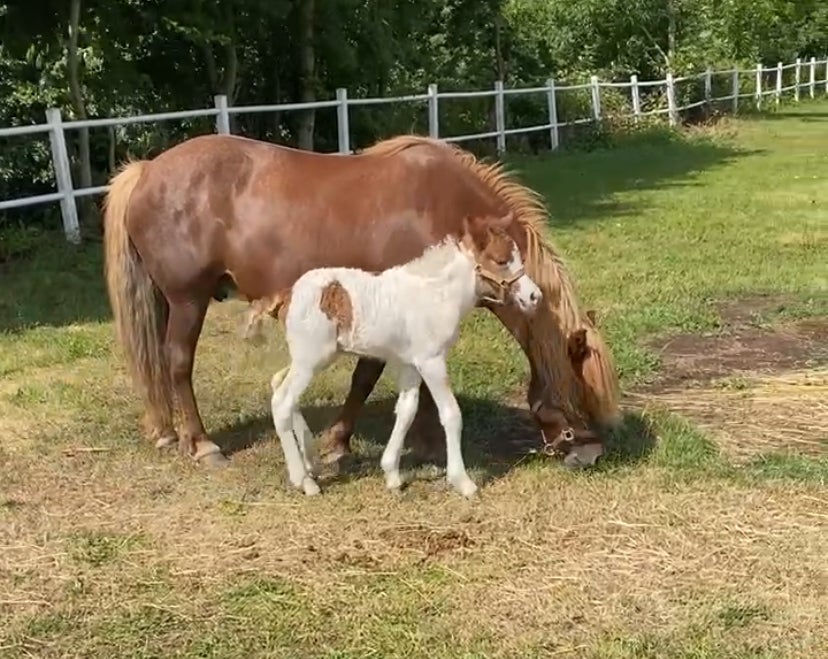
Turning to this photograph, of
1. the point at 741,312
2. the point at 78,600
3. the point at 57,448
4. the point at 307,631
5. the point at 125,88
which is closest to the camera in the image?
the point at 307,631

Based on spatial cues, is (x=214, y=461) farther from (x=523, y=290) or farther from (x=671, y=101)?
(x=671, y=101)

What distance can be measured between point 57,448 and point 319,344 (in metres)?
1.64

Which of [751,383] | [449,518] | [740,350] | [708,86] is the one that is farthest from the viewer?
[708,86]

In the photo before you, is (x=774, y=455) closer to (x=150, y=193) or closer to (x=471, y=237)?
(x=471, y=237)

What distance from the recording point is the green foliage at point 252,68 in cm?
1174

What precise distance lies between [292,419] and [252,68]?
12.1 meters

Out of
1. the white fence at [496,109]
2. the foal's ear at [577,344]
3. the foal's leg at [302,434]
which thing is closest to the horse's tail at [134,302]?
the foal's leg at [302,434]

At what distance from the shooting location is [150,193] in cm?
496

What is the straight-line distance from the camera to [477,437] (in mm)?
5328

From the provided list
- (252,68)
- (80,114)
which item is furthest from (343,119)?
(80,114)

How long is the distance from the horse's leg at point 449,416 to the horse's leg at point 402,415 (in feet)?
0.34

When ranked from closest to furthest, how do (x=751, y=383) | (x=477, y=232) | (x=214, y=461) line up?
1. (x=477, y=232)
2. (x=214, y=461)
3. (x=751, y=383)

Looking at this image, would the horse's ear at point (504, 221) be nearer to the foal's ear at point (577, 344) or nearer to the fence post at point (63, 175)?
the foal's ear at point (577, 344)

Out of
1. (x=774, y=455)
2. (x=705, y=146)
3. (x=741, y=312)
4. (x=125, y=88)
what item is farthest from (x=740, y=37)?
(x=774, y=455)
